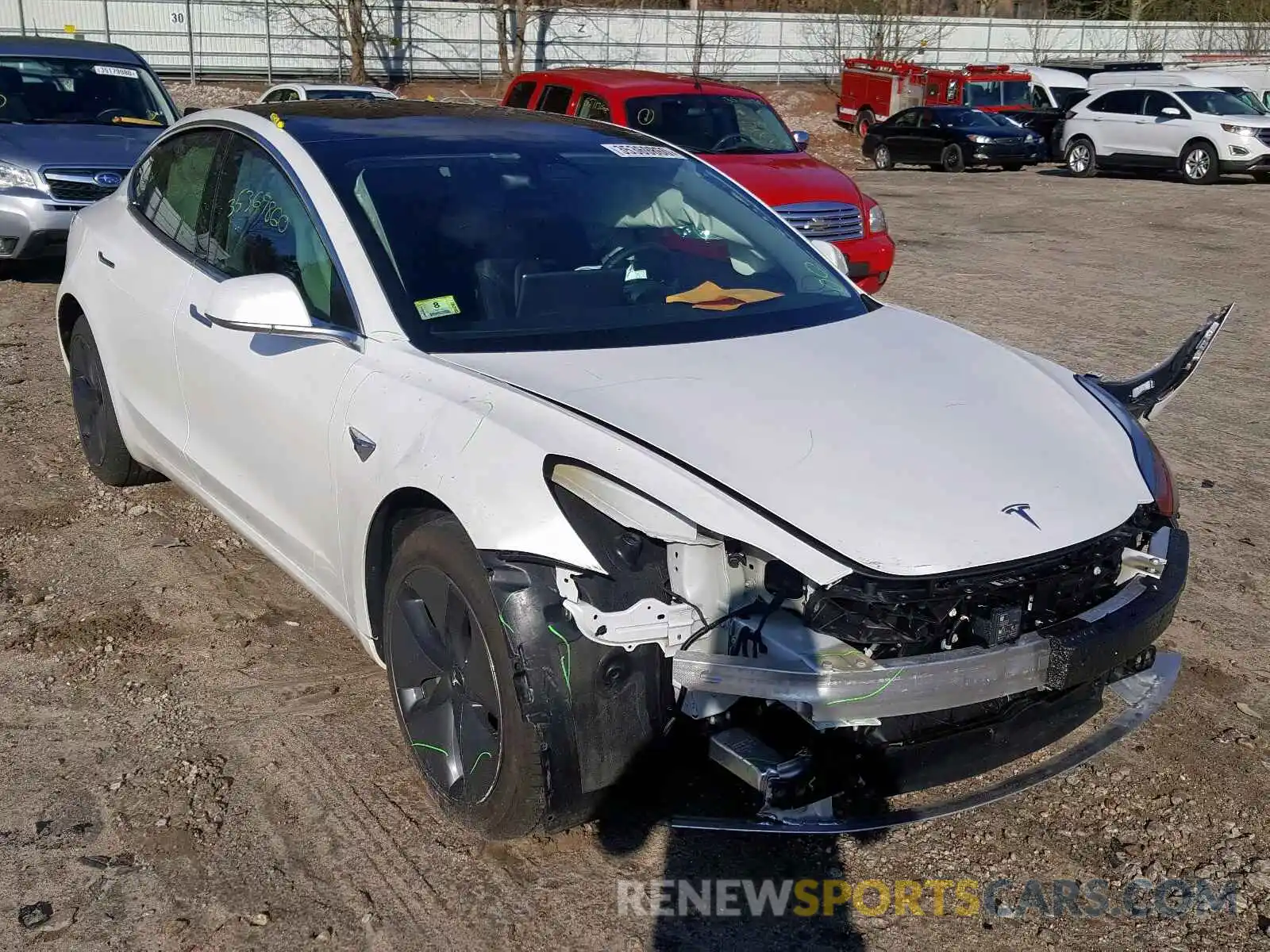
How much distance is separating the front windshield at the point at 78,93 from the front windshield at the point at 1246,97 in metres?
19.2

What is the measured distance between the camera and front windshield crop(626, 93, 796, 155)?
36.7 feet

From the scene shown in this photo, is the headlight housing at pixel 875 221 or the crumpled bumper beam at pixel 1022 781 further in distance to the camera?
the headlight housing at pixel 875 221

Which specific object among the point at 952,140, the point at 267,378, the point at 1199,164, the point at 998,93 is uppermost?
the point at 998,93

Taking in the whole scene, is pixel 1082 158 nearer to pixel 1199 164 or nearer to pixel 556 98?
pixel 1199 164

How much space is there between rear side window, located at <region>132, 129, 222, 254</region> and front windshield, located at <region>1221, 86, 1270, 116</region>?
22459 millimetres

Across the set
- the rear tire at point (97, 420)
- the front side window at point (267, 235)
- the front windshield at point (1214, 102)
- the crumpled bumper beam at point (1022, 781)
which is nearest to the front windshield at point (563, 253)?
the front side window at point (267, 235)

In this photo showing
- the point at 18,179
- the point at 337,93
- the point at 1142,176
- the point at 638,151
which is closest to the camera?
the point at 638,151

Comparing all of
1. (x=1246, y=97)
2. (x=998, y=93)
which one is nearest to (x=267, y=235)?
(x=1246, y=97)

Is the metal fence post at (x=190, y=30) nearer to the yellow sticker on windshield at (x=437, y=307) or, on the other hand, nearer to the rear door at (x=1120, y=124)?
the rear door at (x=1120, y=124)

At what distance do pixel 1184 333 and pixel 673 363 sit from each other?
740 cm

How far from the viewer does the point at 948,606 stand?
2.76 m

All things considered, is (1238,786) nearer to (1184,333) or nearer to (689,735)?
(689,735)

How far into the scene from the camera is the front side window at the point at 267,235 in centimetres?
372

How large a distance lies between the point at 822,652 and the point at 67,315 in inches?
162
